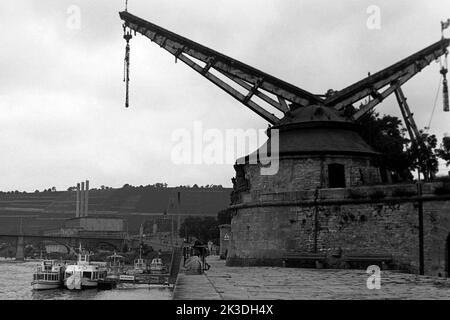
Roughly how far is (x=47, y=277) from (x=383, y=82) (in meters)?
37.2

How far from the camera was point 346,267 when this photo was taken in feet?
85.8

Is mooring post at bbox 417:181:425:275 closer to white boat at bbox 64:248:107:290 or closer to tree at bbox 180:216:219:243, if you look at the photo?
white boat at bbox 64:248:107:290

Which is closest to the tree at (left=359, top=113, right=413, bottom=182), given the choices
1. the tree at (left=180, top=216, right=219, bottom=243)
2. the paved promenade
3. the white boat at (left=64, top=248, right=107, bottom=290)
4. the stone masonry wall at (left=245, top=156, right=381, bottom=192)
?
the stone masonry wall at (left=245, top=156, right=381, bottom=192)

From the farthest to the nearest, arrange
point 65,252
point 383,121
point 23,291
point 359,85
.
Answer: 1. point 65,252
2. point 23,291
3. point 383,121
4. point 359,85

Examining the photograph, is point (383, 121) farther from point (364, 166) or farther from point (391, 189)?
point (391, 189)

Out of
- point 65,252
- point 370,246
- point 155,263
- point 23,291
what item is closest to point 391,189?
point 370,246

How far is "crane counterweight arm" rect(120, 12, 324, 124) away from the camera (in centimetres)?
3359

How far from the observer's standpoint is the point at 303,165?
97.5 feet

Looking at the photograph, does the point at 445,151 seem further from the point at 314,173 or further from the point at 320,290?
the point at 320,290

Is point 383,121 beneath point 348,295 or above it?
above

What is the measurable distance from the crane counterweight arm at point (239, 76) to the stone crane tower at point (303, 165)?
0.19 ft

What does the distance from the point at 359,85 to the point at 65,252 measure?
423 feet

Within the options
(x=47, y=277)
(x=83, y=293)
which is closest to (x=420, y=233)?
(x=83, y=293)

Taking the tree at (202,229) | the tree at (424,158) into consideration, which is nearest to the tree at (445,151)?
the tree at (424,158)
